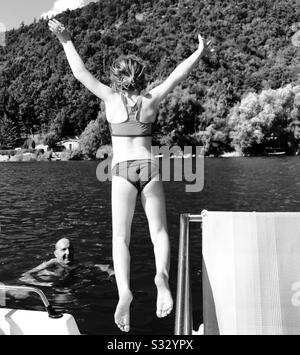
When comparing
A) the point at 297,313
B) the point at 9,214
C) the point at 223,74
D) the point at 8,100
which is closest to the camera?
the point at 297,313

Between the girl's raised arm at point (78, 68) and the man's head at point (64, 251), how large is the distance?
23.2 feet

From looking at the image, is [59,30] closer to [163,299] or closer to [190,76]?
[163,299]

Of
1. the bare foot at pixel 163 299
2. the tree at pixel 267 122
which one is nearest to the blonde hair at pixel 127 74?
the bare foot at pixel 163 299

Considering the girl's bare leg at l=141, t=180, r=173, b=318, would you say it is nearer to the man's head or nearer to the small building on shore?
the man's head

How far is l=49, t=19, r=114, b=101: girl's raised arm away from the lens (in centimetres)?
345

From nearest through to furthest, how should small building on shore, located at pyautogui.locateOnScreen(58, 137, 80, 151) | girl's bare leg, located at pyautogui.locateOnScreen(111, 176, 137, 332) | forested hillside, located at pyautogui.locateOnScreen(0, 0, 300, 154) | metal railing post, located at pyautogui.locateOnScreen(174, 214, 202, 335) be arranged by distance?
metal railing post, located at pyautogui.locateOnScreen(174, 214, 202, 335), girl's bare leg, located at pyautogui.locateOnScreen(111, 176, 137, 332), forested hillside, located at pyautogui.locateOnScreen(0, 0, 300, 154), small building on shore, located at pyautogui.locateOnScreen(58, 137, 80, 151)

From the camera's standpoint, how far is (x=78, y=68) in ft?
11.3

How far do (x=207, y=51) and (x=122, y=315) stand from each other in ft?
7.34

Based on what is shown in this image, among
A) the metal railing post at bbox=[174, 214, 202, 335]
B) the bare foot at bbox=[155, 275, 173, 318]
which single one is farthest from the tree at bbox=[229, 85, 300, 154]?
the bare foot at bbox=[155, 275, 173, 318]

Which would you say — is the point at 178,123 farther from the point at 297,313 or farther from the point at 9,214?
Answer: the point at 297,313

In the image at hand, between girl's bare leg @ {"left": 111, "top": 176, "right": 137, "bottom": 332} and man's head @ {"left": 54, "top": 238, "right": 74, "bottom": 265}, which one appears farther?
man's head @ {"left": 54, "top": 238, "right": 74, "bottom": 265}

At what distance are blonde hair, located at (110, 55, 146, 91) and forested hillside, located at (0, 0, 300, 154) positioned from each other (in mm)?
73256

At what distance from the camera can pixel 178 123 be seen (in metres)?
86.0
